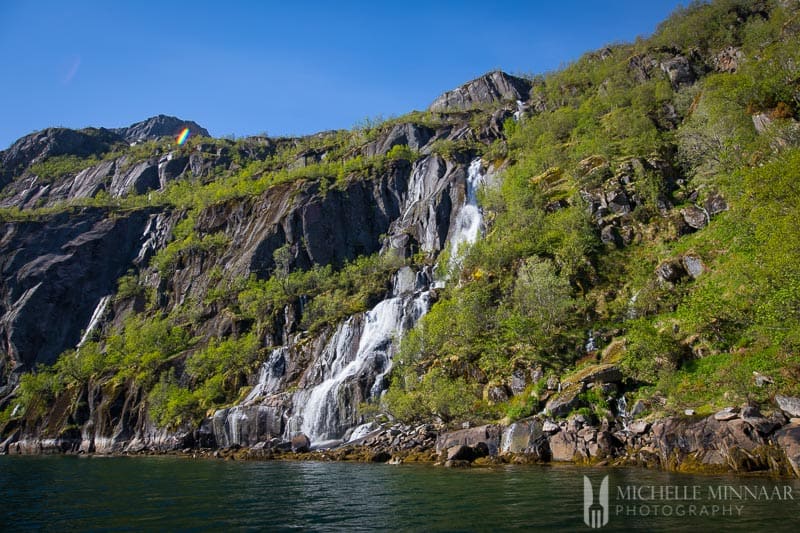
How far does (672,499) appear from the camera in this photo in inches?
694

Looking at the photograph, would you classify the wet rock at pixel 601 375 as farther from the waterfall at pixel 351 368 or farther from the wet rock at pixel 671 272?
the waterfall at pixel 351 368

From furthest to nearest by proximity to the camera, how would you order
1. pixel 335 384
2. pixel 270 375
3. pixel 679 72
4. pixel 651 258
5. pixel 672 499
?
pixel 679 72 < pixel 270 375 < pixel 335 384 < pixel 651 258 < pixel 672 499

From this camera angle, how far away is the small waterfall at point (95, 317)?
113644mm

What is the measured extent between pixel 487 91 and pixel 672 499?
533ft

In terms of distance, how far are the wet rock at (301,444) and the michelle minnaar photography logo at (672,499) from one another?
3566 cm

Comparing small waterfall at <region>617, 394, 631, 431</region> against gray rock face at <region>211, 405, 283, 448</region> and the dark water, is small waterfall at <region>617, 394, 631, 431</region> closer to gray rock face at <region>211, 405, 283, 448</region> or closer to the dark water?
the dark water

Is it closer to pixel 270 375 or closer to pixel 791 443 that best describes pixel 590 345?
pixel 791 443

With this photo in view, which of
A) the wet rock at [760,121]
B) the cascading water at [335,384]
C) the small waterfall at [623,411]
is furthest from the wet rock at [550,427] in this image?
the wet rock at [760,121]

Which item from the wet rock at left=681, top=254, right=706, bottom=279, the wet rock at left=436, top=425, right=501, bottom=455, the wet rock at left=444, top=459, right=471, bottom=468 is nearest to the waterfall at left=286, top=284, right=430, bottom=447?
the wet rock at left=436, top=425, right=501, bottom=455

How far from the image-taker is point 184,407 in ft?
229

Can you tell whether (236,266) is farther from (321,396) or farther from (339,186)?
(321,396)

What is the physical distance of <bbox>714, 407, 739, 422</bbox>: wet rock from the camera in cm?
2444

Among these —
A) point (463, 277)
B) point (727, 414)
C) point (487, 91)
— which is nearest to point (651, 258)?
point (463, 277)

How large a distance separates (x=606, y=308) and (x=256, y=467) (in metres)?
34.6
